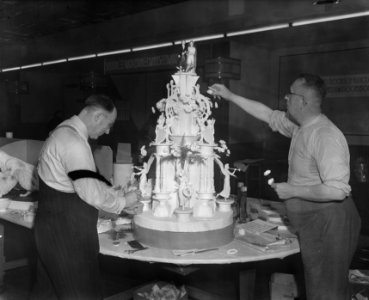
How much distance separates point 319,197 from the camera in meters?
2.17

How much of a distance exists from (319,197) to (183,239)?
79 centimetres

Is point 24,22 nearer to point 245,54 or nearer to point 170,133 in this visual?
point 170,133

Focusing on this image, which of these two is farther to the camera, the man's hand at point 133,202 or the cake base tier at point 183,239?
the man's hand at point 133,202

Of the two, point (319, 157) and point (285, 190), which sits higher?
point (319, 157)

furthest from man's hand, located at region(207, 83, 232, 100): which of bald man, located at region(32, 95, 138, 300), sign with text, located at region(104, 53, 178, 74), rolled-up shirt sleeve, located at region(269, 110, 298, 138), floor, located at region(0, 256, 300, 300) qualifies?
sign with text, located at region(104, 53, 178, 74)

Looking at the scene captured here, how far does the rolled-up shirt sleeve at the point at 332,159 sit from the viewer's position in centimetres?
214

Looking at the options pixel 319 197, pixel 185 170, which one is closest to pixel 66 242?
pixel 185 170

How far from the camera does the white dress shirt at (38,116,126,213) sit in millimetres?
2078

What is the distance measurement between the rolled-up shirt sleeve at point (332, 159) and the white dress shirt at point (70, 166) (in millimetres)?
1188

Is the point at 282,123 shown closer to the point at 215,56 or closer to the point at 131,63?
the point at 215,56

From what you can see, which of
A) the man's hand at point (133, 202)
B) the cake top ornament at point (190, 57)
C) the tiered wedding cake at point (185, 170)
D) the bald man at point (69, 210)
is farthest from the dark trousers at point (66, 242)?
the cake top ornament at point (190, 57)

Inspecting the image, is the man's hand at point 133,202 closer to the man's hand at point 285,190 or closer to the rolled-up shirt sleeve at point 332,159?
the man's hand at point 285,190

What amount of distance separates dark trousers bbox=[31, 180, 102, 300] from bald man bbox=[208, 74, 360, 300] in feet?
3.61

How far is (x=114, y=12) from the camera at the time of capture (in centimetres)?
181
